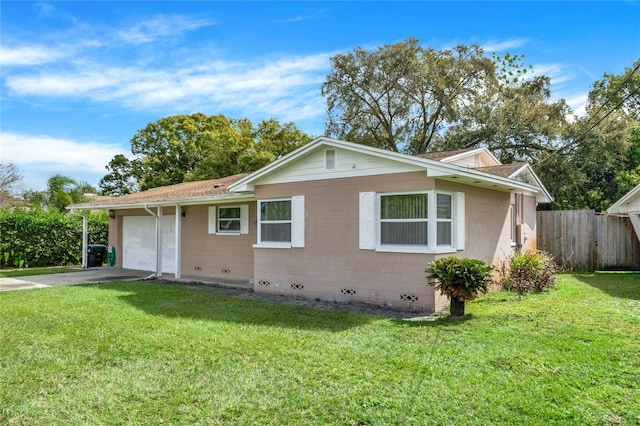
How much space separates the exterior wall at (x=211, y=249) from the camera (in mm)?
12469

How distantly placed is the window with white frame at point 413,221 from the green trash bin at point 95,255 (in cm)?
1363

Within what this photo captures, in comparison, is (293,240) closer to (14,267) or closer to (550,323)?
(550,323)

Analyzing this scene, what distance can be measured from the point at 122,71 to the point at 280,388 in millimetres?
12579

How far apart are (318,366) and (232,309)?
3848mm

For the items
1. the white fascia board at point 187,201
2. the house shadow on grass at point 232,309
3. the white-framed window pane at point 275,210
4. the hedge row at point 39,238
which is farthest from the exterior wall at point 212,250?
the hedge row at point 39,238

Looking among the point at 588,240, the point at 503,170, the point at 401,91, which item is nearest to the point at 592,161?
the point at 588,240

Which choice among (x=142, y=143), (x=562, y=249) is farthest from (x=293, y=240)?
(x=142, y=143)

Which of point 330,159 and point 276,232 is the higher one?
point 330,159

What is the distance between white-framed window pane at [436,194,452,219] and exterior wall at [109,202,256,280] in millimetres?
5854

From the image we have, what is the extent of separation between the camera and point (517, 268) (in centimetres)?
1026

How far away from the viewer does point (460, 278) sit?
22.6 ft

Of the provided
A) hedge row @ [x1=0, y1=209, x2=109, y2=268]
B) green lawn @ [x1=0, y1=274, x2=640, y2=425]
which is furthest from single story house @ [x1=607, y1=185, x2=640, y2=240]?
hedge row @ [x1=0, y1=209, x2=109, y2=268]

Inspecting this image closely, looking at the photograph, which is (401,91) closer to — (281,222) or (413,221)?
(281,222)

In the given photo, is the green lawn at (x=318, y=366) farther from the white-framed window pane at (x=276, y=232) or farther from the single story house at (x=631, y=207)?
the single story house at (x=631, y=207)
